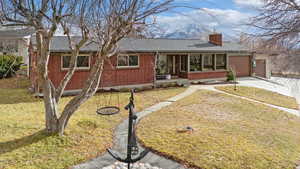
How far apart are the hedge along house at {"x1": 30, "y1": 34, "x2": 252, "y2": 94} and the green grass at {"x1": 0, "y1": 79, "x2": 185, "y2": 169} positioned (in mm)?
1983

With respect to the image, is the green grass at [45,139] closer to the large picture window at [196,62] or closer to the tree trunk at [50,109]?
the tree trunk at [50,109]

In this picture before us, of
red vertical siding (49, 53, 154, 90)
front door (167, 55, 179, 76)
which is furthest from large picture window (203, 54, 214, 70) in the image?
red vertical siding (49, 53, 154, 90)

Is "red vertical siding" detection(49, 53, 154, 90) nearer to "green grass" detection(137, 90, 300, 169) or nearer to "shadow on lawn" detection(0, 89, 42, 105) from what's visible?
"shadow on lawn" detection(0, 89, 42, 105)

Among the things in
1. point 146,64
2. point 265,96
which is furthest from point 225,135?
point 146,64

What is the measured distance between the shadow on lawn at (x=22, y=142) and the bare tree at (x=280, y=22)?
584 cm

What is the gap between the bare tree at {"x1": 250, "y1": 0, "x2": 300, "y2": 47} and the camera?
15.0 ft

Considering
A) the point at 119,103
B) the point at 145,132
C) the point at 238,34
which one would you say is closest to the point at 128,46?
the point at 119,103

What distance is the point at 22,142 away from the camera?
519 cm

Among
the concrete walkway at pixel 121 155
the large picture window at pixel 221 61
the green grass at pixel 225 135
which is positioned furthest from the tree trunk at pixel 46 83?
the large picture window at pixel 221 61

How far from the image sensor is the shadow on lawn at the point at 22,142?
487 centimetres

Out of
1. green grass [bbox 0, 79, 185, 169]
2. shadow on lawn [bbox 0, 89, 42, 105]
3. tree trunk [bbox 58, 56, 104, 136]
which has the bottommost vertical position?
green grass [bbox 0, 79, 185, 169]

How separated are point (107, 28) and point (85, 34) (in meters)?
0.75

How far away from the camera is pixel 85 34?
202 inches

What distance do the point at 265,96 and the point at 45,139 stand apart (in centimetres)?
1295
